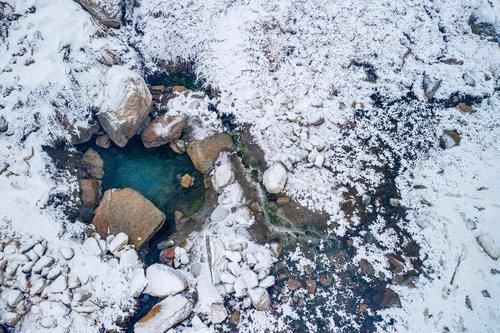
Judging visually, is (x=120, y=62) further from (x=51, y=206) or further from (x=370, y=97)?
(x=370, y=97)

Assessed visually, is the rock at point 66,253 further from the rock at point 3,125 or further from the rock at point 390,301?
the rock at point 390,301

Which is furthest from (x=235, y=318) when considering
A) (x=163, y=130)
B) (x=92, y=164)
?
(x=92, y=164)

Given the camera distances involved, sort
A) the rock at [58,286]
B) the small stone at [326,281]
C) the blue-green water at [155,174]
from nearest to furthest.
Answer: the rock at [58,286] → the small stone at [326,281] → the blue-green water at [155,174]

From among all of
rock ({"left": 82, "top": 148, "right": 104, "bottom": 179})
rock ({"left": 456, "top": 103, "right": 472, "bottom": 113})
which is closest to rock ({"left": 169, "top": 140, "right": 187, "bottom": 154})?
rock ({"left": 82, "top": 148, "right": 104, "bottom": 179})

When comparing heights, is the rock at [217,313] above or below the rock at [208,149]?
below

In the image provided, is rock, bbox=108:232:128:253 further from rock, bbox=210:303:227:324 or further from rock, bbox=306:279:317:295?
rock, bbox=306:279:317:295

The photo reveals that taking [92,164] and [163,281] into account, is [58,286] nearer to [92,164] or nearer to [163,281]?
[163,281]

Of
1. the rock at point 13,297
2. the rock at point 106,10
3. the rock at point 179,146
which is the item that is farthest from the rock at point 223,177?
the rock at point 106,10

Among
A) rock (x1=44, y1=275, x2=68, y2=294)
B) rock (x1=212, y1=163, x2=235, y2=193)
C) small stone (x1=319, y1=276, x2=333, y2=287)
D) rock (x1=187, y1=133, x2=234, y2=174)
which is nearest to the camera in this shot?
rock (x1=44, y1=275, x2=68, y2=294)
